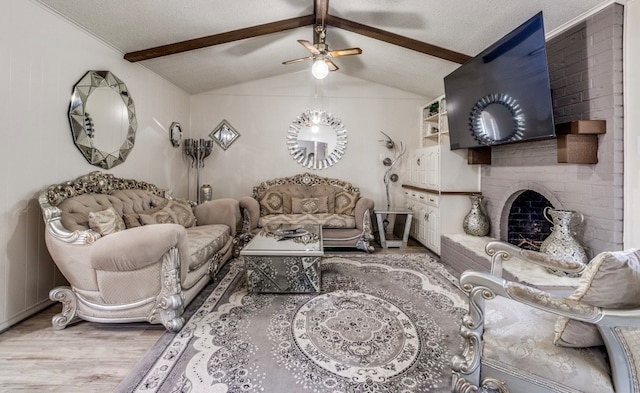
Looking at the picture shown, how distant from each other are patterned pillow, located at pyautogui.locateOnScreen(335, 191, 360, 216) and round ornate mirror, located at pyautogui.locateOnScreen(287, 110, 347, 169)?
74cm

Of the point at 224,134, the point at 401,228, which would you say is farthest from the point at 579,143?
the point at 224,134

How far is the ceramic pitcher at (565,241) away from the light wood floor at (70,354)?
3038mm

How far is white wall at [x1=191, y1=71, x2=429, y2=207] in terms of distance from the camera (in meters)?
5.13

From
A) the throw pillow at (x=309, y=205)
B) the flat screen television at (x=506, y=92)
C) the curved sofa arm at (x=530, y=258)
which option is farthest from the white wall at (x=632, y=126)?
the throw pillow at (x=309, y=205)

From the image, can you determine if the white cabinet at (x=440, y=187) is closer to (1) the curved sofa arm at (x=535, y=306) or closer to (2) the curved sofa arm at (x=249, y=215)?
(2) the curved sofa arm at (x=249, y=215)

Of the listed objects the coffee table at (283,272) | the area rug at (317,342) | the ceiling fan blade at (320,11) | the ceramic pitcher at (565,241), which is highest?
the ceiling fan blade at (320,11)

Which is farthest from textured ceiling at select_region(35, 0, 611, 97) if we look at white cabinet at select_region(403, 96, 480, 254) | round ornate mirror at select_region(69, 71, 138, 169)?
white cabinet at select_region(403, 96, 480, 254)

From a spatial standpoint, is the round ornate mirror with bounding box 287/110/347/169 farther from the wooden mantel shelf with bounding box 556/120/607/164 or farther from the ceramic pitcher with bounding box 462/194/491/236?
the wooden mantel shelf with bounding box 556/120/607/164

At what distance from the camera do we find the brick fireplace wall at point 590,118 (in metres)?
2.04

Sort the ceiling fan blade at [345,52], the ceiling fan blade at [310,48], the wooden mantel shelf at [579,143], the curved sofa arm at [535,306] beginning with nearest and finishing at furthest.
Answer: the curved sofa arm at [535,306], the wooden mantel shelf at [579,143], the ceiling fan blade at [310,48], the ceiling fan blade at [345,52]

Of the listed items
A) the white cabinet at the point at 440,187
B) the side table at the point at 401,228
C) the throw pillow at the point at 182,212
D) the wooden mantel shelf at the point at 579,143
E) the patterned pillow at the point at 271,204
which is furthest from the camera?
the patterned pillow at the point at 271,204

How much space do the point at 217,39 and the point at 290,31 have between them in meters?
0.90

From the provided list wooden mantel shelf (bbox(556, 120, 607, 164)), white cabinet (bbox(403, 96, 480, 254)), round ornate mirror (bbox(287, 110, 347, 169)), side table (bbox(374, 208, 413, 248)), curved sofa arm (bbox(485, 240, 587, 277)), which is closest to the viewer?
curved sofa arm (bbox(485, 240, 587, 277))

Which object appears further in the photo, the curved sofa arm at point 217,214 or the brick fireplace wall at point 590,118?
the curved sofa arm at point 217,214
